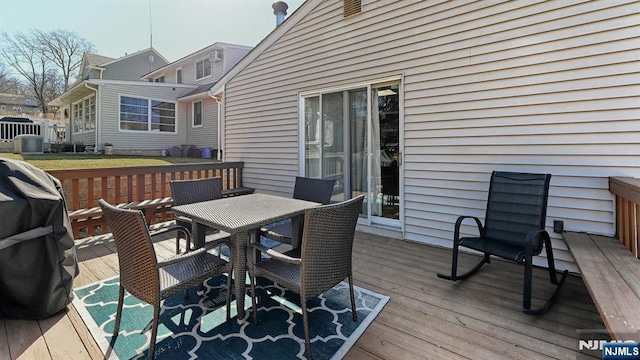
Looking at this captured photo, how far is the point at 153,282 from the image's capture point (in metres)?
1.72

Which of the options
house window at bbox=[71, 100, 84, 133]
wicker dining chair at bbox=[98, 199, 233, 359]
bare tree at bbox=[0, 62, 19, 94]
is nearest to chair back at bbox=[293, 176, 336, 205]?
wicker dining chair at bbox=[98, 199, 233, 359]

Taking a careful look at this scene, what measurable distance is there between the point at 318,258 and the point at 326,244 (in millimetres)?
101

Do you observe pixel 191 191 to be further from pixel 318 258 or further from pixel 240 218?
pixel 318 258

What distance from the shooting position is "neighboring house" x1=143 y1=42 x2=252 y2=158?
496 inches

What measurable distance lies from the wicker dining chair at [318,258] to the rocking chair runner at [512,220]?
48.4 inches

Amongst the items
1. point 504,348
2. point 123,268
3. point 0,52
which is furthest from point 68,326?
point 0,52

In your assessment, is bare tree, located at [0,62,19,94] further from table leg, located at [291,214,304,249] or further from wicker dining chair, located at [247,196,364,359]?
wicker dining chair, located at [247,196,364,359]

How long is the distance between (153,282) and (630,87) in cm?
404

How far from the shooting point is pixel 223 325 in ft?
6.98

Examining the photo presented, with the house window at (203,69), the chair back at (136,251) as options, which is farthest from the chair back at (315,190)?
the house window at (203,69)

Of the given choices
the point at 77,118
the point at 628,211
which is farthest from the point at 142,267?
the point at 77,118

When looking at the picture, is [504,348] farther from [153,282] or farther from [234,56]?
[234,56]

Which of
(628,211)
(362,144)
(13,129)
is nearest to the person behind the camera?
(628,211)

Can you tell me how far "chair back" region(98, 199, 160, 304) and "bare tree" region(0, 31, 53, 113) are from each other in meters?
29.1
